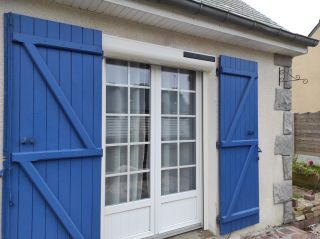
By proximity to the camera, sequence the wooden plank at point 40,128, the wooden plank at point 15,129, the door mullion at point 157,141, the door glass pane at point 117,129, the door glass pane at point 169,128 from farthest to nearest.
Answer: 1. the door glass pane at point 169,128
2. the door mullion at point 157,141
3. the door glass pane at point 117,129
4. the wooden plank at point 40,128
5. the wooden plank at point 15,129

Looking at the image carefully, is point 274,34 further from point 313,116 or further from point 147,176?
point 313,116

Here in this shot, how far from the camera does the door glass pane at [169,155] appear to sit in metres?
3.56

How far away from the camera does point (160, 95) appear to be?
138 inches

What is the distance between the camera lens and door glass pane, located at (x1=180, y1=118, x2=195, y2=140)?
3.73 metres

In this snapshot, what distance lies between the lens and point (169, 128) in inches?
142

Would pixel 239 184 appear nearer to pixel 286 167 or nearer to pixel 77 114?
pixel 286 167

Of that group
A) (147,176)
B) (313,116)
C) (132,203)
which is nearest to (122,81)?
(147,176)

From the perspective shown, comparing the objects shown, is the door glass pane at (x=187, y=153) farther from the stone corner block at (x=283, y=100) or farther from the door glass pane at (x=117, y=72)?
the stone corner block at (x=283, y=100)

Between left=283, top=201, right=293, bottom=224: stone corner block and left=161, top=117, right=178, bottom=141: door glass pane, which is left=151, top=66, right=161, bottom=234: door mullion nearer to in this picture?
left=161, top=117, right=178, bottom=141: door glass pane

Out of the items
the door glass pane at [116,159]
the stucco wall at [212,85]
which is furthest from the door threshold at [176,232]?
the door glass pane at [116,159]

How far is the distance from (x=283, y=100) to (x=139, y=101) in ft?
8.05

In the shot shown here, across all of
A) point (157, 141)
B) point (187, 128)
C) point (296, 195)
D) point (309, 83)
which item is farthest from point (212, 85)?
point (309, 83)

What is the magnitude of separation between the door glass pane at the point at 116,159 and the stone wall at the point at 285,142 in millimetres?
2485

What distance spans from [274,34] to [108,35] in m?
2.30
